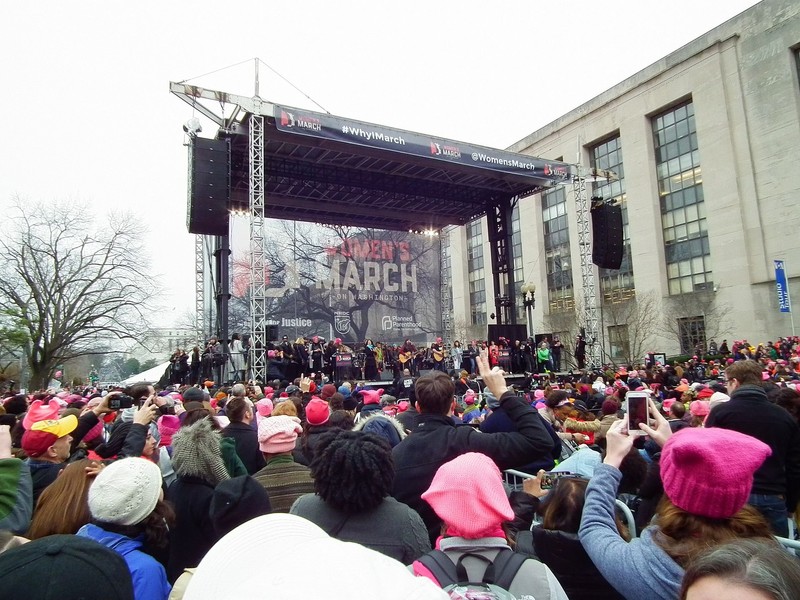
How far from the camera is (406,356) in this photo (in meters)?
20.7

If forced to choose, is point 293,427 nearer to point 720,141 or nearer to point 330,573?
point 330,573

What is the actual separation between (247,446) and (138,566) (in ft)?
6.99

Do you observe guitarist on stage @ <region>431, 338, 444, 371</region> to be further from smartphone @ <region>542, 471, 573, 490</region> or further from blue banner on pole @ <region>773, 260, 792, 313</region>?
blue banner on pole @ <region>773, 260, 792, 313</region>

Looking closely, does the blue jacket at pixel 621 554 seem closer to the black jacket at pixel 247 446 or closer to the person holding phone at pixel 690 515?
the person holding phone at pixel 690 515

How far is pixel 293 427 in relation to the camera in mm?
3098

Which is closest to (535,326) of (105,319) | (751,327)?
(751,327)

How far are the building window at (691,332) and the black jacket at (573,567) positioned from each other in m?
37.7

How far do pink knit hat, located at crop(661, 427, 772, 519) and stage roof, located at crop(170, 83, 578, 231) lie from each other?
16.2 meters

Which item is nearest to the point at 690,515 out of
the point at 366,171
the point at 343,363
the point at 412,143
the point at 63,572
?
the point at 63,572

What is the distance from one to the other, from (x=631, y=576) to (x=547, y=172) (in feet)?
69.4

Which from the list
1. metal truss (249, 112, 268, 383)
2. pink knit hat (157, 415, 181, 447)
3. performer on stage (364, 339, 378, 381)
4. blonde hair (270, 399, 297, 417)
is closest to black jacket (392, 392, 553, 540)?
blonde hair (270, 399, 297, 417)

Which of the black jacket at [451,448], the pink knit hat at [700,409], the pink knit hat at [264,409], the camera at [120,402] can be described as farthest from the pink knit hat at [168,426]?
the pink knit hat at [700,409]

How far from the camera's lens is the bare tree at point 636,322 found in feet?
123

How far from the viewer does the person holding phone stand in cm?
156
